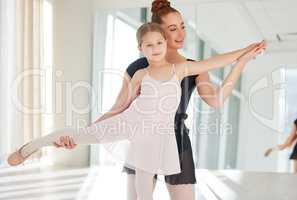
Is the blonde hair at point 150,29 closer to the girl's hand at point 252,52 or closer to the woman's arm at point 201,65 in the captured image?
the woman's arm at point 201,65

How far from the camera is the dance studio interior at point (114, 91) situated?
57.2 inches

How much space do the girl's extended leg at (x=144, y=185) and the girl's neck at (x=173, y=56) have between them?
34 centimetres

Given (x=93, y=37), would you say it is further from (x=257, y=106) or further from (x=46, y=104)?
(x=257, y=106)

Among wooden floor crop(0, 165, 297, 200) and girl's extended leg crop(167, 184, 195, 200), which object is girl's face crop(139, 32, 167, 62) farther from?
wooden floor crop(0, 165, 297, 200)

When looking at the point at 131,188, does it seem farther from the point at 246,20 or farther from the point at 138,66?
the point at 246,20

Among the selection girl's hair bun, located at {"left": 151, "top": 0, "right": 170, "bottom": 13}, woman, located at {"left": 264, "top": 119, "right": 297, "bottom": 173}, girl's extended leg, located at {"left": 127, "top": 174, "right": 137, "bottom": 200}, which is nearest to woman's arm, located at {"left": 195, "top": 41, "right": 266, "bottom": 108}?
girl's hair bun, located at {"left": 151, "top": 0, "right": 170, "bottom": 13}

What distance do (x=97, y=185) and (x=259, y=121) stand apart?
38.7 inches

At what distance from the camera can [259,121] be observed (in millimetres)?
1853

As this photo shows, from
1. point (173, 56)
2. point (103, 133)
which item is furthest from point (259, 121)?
point (103, 133)

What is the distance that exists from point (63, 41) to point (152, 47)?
830mm

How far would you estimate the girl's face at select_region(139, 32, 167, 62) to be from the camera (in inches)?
35.8

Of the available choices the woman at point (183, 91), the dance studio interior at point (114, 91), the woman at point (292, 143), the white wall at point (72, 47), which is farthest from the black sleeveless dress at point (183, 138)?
the woman at point (292, 143)

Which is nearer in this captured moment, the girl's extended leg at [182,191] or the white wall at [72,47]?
the girl's extended leg at [182,191]

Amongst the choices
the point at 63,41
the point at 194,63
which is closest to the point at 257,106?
the point at 194,63
